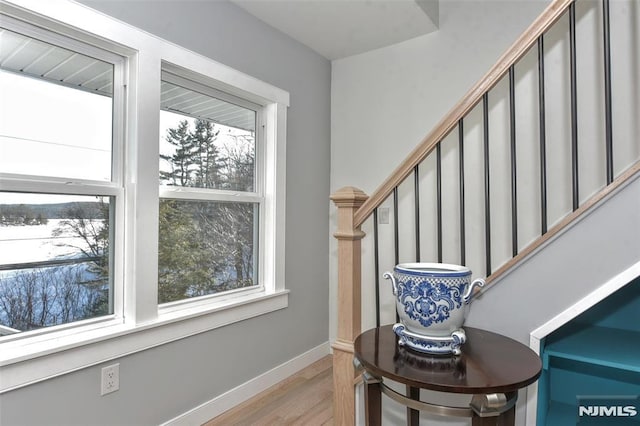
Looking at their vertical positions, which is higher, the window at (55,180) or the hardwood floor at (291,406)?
the window at (55,180)

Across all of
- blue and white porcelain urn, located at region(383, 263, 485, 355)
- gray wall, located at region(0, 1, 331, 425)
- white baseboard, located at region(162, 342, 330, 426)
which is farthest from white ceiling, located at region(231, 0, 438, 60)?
white baseboard, located at region(162, 342, 330, 426)

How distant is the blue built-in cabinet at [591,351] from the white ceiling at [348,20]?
2.07 m

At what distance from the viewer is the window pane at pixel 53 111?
1496mm

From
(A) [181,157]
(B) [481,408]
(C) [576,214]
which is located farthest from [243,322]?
(C) [576,214]

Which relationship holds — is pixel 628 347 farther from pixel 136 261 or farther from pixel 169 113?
pixel 169 113

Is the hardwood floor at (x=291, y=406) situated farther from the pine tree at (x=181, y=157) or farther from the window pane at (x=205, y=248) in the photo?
the pine tree at (x=181, y=157)

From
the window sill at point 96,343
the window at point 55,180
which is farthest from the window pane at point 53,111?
the window sill at point 96,343

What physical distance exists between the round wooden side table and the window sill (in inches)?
44.4

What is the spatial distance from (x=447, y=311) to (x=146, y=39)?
1855 mm

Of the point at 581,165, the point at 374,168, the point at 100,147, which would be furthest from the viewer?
the point at 374,168

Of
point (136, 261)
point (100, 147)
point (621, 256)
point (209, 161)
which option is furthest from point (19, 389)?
point (621, 256)

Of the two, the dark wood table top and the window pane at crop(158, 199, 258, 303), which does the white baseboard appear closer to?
the window pane at crop(158, 199, 258, 303)

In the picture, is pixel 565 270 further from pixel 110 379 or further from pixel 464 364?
pixel 110 379

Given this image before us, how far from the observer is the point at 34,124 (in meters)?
1.57
